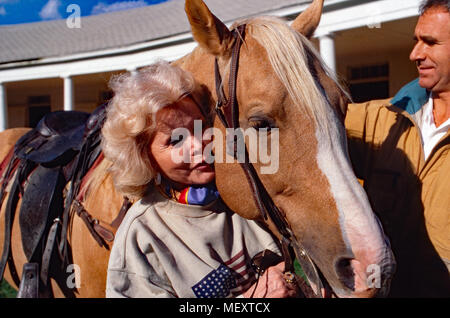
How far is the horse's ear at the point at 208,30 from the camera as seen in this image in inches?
59.9

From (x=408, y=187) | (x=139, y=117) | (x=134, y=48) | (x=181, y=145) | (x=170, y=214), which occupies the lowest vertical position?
(x=170, y=214)

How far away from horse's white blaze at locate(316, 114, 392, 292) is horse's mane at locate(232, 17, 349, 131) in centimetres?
8

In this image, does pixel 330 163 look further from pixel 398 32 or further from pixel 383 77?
pixel 383 77

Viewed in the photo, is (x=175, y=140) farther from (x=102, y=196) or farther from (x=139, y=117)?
(x=102, y=196)

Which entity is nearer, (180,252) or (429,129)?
(180,252)

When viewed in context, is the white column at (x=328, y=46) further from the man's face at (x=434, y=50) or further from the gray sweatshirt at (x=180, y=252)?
the gray sweatshirt at (x=180, y=252)

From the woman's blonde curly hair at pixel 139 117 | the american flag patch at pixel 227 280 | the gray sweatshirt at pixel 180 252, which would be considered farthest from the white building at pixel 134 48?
the american flag patch at pixel 227 280

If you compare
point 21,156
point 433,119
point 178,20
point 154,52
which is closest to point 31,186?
point 21,156

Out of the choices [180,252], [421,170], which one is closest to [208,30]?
[180,252]

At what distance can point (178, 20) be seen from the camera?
9.14 m

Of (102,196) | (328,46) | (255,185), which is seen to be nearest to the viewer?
(255,185)

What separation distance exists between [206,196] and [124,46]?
8274mm

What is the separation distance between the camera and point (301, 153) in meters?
1.40

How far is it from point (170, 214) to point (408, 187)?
1080mm
